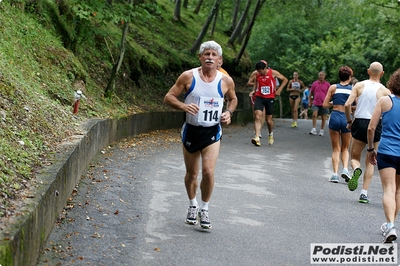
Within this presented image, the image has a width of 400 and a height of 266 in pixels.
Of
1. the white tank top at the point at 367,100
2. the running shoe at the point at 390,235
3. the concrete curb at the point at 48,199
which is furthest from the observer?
the white tank top at the point at 367,100

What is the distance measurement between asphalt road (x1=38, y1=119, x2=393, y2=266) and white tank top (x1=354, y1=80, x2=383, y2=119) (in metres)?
1.29

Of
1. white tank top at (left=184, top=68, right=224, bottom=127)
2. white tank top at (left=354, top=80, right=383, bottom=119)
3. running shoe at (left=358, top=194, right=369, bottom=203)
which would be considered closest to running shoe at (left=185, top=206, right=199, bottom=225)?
white tank top at (left=184, top=68, right=224, bottom=127)

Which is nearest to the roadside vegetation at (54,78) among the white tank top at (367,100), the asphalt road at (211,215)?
the asphalt road at (211,215)

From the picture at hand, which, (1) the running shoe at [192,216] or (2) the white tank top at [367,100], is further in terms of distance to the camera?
(2) the white tank top at [367,100]

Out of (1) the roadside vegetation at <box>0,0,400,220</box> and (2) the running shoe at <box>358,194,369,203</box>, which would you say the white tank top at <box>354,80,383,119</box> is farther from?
(1) the roadside vegetation at <box>0,0,400,220</box>

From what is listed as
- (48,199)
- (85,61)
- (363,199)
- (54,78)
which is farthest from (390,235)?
(85,61)

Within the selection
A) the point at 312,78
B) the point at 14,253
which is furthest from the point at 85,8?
the point at 312,78

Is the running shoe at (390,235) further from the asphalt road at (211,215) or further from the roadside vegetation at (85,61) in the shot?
the roadside vegetation at (85,61)

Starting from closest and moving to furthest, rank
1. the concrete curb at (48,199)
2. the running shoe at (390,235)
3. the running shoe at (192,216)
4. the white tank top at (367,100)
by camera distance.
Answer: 1. the concrete curb at (48,199)
2. the running shoe at (390,235)
3. the running shoe at (192,216)
4. the white tank top at (367,100)

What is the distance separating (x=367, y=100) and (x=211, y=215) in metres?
3.49

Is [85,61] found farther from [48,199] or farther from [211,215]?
[48,199]

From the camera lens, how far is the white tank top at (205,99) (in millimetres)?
8008

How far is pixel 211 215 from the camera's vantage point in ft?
29.3

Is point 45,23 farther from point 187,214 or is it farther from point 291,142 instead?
point 187,214
